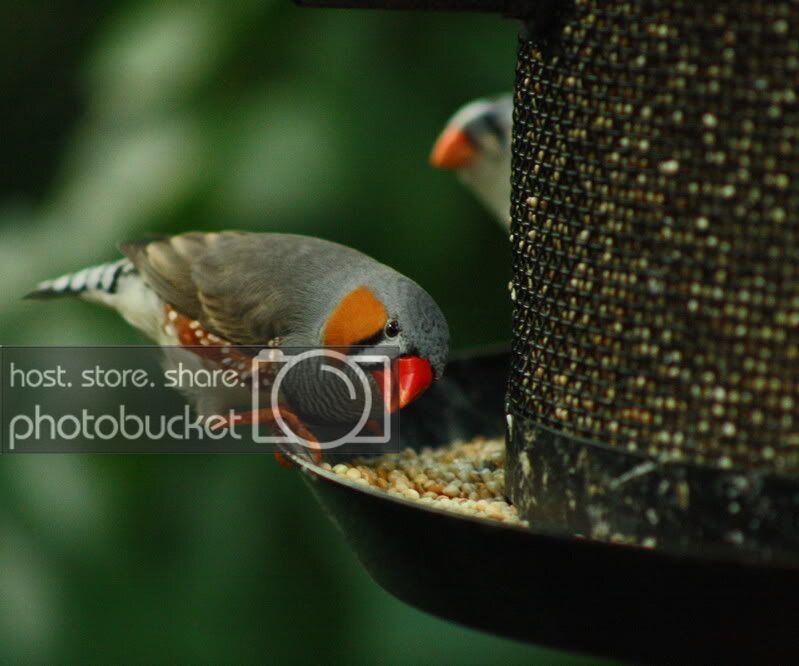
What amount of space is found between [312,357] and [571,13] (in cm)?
136

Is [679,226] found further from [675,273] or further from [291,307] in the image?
[291,307]

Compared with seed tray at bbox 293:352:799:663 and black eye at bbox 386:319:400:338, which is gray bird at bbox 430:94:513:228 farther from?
seed tray at bbox 293:352:799:663

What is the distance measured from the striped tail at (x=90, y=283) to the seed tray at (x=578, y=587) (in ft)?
7.59

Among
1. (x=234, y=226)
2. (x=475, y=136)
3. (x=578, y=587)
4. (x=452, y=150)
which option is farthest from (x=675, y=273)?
(x=475, y=136)

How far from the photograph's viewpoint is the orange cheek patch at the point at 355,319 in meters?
3.28

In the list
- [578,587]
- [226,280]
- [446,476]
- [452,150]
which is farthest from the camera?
[452,150]

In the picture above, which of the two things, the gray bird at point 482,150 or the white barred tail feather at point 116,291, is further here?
the gray bird at point 482,150

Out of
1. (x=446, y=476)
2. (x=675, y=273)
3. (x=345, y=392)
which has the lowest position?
(x=446, y=476)

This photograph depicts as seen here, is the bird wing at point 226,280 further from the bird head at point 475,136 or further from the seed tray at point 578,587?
the bird head at point 475,136

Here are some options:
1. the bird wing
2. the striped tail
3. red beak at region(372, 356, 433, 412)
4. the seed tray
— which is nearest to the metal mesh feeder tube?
the seed tray

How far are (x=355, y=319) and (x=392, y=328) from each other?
128 mm

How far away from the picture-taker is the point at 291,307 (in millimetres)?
3631

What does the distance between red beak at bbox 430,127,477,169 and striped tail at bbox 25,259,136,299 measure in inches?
60.1

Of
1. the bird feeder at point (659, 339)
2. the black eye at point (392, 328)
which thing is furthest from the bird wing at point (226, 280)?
the bird feeder at point (659, 339)
